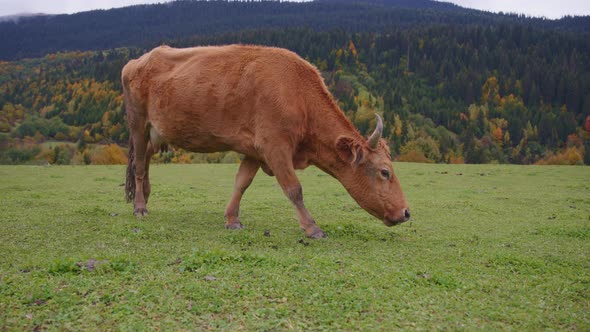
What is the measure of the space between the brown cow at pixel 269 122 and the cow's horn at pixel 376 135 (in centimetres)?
1

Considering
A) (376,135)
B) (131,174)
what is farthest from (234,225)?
(376,135)

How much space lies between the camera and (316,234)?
686cm

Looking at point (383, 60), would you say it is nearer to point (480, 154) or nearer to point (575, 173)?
point (480, 154)

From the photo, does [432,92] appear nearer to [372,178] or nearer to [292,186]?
[372,178]

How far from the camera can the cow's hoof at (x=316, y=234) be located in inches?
270

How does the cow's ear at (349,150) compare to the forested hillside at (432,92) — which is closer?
the cow's ear at (349,150)

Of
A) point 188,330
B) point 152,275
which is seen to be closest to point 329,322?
point 188,330

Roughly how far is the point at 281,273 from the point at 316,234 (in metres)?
2.20

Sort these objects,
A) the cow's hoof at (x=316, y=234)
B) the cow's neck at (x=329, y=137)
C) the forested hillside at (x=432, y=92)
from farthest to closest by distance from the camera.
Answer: the forested hillside at (x=432, y=92) < the cow's neck at (x=329, y=137) < the cow's hoof at (x=316, y=234)

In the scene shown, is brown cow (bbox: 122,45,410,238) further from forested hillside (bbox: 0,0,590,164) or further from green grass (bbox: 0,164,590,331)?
forested hillside (bbox: 0,0,590,164)

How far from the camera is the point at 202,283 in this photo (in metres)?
4.32

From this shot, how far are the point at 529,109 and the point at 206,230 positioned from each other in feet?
295

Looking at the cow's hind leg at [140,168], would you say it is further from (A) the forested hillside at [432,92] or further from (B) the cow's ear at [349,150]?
(A) the forested hillside at [432,92]

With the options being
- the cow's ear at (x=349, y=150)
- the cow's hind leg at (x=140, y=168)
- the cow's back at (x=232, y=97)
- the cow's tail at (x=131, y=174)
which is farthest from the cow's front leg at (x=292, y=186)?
the cow's tail at (x=131, y=174)
